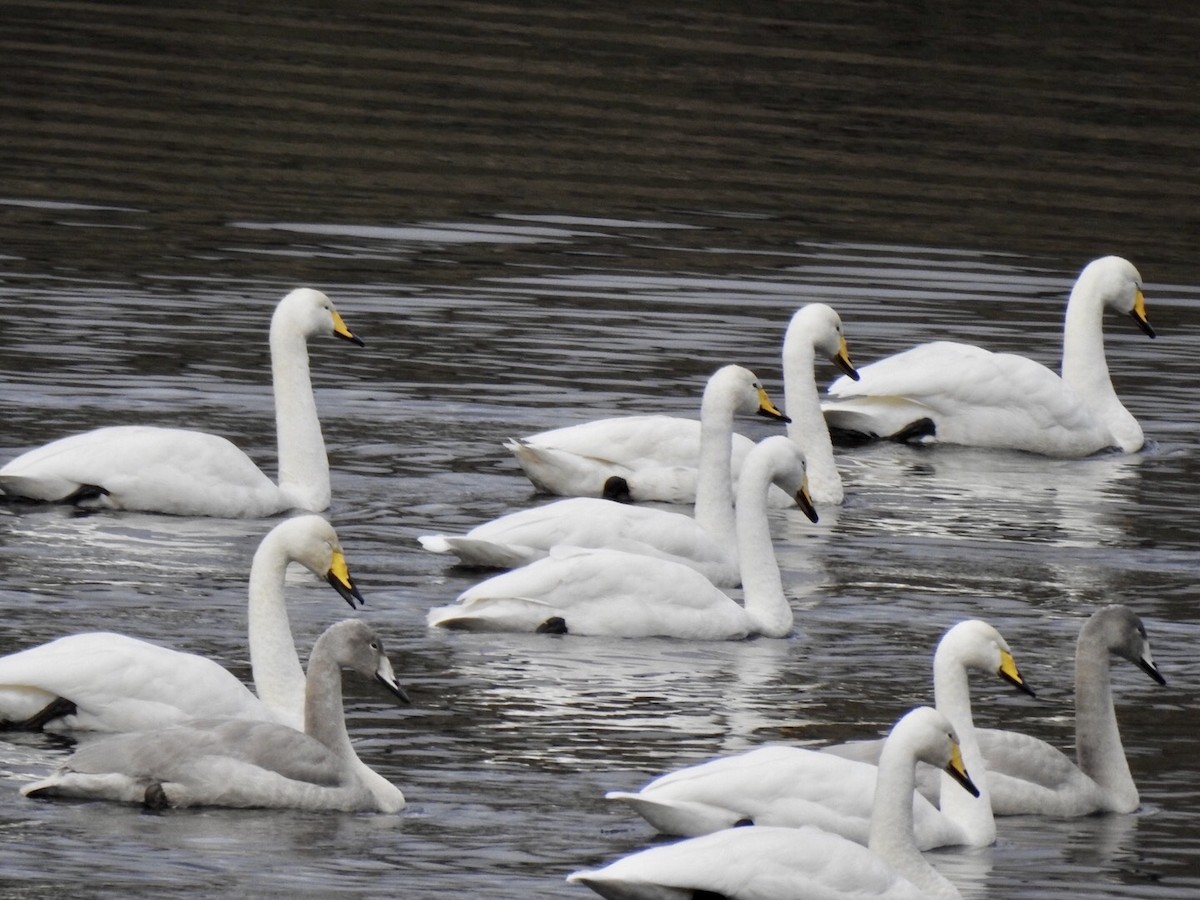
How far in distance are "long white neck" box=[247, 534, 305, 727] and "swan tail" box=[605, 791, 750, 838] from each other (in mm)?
1827

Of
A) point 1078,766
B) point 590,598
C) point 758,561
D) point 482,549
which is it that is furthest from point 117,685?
point 758,561

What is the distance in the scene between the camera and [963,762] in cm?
984

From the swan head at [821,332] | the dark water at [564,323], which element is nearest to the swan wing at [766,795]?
the dark water at [564,323]

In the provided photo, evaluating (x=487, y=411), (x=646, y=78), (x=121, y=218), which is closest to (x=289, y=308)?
(x=487, y=411)

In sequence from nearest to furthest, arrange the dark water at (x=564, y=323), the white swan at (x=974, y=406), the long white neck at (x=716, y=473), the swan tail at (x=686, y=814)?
the swan tail at (x=686, y=814) → the dark water at (x=564, y=323) → the long white neck at (x=716, y=473) → the white swan at (x=974, y=406)

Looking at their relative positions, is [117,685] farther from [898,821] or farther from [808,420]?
[808,420]

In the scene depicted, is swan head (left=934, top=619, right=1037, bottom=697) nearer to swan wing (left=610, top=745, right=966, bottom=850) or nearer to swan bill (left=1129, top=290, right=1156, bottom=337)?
swan wing (left=610, top=745, right=966, bottom=850)

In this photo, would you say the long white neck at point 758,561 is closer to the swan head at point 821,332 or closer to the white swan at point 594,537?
the white swan at point 594,537

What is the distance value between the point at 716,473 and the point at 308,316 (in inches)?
97.2

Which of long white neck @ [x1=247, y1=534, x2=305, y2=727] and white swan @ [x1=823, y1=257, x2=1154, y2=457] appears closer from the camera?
long white neck @ [x1=247, y1=534, x2=305, y2=727]

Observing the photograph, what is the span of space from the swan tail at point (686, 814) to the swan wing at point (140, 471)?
533 cm

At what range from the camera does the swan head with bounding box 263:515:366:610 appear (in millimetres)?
11023

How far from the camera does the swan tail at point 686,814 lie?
370 inches

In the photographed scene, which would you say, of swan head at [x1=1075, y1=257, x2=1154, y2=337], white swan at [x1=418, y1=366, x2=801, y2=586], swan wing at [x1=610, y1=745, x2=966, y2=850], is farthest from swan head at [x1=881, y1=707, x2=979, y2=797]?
swan head at [x1=1075, y1=257, x2=1154, y2=337]
